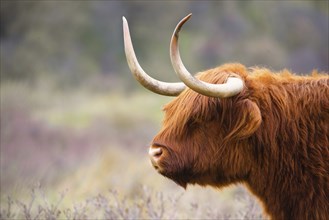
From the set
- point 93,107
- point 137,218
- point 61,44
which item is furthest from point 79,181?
point 61,44

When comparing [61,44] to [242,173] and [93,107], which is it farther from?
[242,173]

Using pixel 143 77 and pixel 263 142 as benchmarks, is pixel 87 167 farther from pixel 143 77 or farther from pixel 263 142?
pixel 263 142

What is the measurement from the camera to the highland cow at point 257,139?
4.56 m

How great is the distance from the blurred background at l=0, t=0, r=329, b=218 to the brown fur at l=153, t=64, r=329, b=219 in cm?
237

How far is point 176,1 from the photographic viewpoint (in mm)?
27562

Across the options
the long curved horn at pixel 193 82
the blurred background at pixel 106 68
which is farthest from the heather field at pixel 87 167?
the long curved horn at pixel 193 82

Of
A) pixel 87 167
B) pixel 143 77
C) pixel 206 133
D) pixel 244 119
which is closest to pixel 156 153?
pixel 206 133

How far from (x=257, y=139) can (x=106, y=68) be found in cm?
2370

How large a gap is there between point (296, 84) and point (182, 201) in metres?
4.70

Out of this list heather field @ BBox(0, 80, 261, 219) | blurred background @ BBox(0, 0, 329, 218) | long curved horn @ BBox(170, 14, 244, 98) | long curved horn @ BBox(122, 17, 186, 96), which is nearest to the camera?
long curved horn @ BBox(170, 14, 244, 98)

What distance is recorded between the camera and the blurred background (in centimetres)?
1131

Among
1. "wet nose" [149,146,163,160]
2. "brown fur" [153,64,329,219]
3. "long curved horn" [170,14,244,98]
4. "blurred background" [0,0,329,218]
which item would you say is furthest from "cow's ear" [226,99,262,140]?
"blurred background" [0,0,329,218]

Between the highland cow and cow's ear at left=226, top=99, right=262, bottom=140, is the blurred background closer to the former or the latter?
the highland cow

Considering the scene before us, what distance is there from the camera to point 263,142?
462 cm
